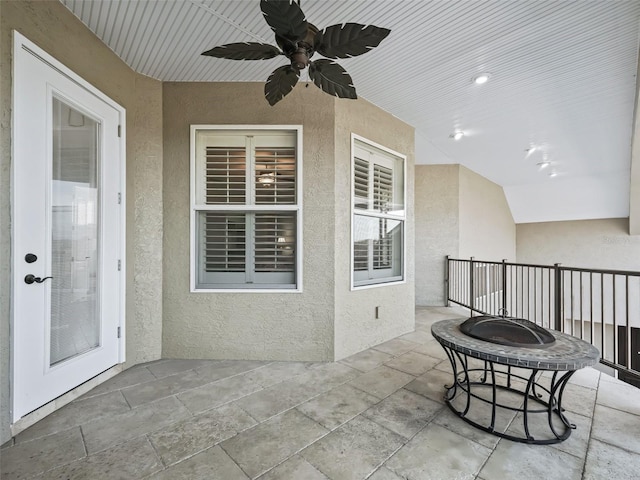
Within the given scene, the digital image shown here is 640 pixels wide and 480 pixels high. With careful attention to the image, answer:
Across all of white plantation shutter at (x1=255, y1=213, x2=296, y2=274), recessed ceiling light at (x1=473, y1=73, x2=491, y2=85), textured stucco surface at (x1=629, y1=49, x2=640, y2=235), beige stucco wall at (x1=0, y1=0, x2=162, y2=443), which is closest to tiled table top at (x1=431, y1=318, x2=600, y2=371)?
white plantation shutter at (x1=255, y1=213, x2=296, y2=274)

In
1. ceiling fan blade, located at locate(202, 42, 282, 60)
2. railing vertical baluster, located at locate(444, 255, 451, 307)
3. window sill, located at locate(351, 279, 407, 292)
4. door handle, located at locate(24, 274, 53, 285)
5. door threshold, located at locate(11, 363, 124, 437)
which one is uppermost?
ceiling fan blade, located at locate(202, 42, 282, 60)

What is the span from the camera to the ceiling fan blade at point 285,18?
4.62 feet

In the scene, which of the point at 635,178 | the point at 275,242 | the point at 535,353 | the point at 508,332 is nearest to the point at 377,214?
the point at 275,242

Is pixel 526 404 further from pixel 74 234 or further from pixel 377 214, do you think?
pixel 74 234

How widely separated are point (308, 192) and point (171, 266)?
169cm

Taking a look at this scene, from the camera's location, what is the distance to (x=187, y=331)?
10.4 feet

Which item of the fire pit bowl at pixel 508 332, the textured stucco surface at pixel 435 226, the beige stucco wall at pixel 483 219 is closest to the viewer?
the fire pit bowl at pixel 508 332

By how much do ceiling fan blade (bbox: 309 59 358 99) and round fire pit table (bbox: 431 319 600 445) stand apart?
1818mm

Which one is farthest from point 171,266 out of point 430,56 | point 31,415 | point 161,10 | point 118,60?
point 430,56

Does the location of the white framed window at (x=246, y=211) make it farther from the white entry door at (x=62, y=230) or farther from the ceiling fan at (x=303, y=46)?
the ceiling fan at (x=303, y=46)

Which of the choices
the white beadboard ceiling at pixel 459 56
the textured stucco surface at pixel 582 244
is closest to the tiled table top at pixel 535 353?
the white beadboard ceiling at pixel 459 56

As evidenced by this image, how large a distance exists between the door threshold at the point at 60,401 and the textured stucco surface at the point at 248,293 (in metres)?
0.55

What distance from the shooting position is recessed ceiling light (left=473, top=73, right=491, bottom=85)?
117 inches

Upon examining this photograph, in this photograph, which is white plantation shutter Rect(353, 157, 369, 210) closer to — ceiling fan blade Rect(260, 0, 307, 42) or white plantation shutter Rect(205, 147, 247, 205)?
white plantation shutter Rect(205, 147, 247, 205)
